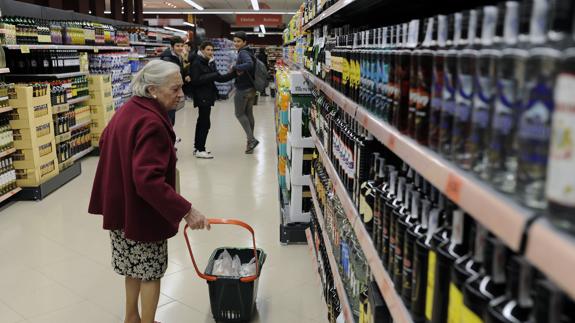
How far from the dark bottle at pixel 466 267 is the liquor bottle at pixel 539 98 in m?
0.28

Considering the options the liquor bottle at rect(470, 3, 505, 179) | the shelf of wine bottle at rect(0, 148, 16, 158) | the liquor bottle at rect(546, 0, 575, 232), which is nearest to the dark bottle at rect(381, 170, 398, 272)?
the liquor bottle at rect(470, 3, 505, 179)

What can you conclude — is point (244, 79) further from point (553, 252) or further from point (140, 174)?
point (553, 252)

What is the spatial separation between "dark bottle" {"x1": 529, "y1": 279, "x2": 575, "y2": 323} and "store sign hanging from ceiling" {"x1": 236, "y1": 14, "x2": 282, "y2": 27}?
23.4 metres

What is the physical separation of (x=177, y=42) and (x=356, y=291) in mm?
6483

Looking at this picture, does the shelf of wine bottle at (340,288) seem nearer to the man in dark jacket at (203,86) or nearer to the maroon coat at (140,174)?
the maroon coat at (140,174)

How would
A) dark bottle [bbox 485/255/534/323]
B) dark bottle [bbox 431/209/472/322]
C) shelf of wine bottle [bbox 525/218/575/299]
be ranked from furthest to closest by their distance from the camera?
dark bottle [bbox 431/209/472/322] < dark bottle [bbox 485/255/534/323] < shelf of wine bottle [bbox 525/218/575/299]

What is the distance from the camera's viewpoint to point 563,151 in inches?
26.8

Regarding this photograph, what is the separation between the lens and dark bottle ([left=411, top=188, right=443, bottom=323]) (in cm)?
129

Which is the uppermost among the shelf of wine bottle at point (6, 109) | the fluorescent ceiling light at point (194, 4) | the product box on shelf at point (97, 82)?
the fluorescent ceiling light at point (194, 4)

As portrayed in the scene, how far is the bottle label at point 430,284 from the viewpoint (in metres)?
1.23

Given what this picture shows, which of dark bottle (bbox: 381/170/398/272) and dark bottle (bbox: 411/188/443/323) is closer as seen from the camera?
dark bottle (bbox: 411/188/443/323)

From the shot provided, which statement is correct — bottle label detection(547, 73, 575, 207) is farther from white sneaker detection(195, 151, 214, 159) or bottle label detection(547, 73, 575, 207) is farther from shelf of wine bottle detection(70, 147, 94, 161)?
white sneaker detection(195, 151, 214, 159)

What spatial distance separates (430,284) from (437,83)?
0.50 metres

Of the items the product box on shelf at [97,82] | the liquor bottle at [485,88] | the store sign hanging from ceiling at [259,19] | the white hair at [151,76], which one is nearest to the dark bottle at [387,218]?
the liquor bottle at [485,88]
